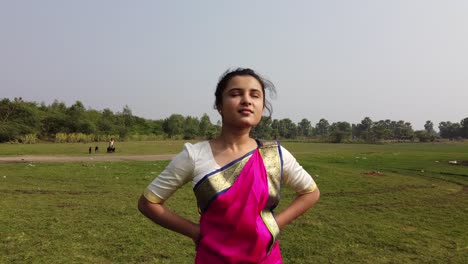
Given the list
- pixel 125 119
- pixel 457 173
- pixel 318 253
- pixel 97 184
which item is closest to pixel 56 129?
pixel 125 119

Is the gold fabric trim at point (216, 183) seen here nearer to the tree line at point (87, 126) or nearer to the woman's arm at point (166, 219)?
the woman's arm at point (166, 219)

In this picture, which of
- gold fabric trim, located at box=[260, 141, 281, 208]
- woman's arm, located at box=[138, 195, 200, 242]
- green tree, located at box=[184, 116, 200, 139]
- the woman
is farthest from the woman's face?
green tree, located at box=[184, 116, 200, 139]

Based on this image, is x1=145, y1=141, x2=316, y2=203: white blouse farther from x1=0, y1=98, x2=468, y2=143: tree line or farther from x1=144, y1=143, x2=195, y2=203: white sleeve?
x1=0, y1=98, x2=468, y2=143: tree line

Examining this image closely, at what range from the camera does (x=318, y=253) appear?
6520mm

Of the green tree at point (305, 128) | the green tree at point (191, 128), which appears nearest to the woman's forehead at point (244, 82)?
the green tree at point (191, 128)

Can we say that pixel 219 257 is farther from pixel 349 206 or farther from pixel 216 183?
pixel 349 206

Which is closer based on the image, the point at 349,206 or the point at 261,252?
the point at 261,252

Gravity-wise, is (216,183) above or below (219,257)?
above

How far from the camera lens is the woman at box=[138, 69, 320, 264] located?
1986mm

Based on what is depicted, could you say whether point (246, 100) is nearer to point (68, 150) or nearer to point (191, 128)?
point (68, 150)

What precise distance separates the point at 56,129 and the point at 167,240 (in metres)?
61.6

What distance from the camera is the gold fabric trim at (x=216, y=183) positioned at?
6.64ft

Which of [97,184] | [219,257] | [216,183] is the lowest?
[97,184]

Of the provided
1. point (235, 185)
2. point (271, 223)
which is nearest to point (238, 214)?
point (235, 185)
